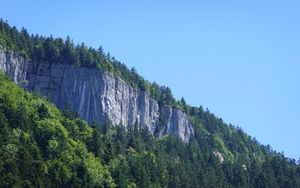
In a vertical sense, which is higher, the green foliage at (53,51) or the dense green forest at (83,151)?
the green foliage at (53,51)

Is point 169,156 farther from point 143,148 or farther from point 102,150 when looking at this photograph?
point 102,150

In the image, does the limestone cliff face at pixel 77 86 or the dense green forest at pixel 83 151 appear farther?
the limestone cliff face at pixel 77 86

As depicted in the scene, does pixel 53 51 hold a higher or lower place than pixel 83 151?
higher

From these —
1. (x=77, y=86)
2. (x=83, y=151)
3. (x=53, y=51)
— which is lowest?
(x=83, y=151)

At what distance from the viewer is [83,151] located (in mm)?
123438

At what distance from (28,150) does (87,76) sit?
77227 mm

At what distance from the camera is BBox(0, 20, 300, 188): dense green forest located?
340 feet

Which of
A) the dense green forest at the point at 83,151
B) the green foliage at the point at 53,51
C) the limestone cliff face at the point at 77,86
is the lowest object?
the dense green forest at the point at 83,151

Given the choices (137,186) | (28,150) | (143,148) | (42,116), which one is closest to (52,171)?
(28,150)

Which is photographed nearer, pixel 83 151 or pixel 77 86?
pixel 83 151

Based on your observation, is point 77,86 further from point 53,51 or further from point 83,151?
point 83,151

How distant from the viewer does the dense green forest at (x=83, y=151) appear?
103562 mm

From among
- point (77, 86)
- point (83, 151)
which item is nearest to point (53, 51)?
point (77, 86)

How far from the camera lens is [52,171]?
340ft
